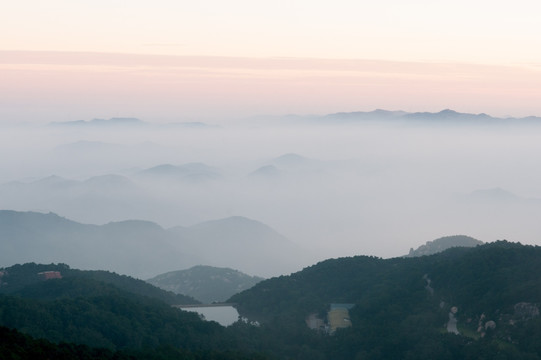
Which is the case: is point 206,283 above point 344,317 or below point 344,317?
below

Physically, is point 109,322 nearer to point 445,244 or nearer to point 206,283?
point 206,283

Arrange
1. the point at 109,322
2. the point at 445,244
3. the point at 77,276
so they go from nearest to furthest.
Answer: the point at 109,322 → the point at 77,276 → the point at 445,244

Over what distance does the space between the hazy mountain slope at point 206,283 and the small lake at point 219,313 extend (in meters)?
41.4

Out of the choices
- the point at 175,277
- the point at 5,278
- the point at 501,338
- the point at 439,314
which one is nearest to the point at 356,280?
the point at 439,314

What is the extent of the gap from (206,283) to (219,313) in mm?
56993

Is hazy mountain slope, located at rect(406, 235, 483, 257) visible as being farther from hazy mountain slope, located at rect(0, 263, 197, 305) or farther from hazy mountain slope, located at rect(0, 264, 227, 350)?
hazy mountain slope, located at rect(0, 264, 227, 350)

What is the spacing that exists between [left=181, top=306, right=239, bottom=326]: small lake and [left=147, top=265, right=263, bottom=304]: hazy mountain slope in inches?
1631

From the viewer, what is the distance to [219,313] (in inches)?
3381

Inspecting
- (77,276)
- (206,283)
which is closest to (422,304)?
(77,276)

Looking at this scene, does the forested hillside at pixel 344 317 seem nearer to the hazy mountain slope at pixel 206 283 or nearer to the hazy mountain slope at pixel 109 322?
the hazy mountain slope at pixel 109 322

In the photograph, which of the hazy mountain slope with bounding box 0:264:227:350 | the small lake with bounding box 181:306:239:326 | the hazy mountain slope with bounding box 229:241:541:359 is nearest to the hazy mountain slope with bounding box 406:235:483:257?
the hazy mountain slope with bounding box 229:241:541:359

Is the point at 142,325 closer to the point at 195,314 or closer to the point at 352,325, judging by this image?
the point at 195,314

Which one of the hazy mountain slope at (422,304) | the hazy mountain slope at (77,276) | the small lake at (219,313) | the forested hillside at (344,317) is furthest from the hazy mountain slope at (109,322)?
the hazy mountain slope at (77,276)

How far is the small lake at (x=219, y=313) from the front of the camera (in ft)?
270
